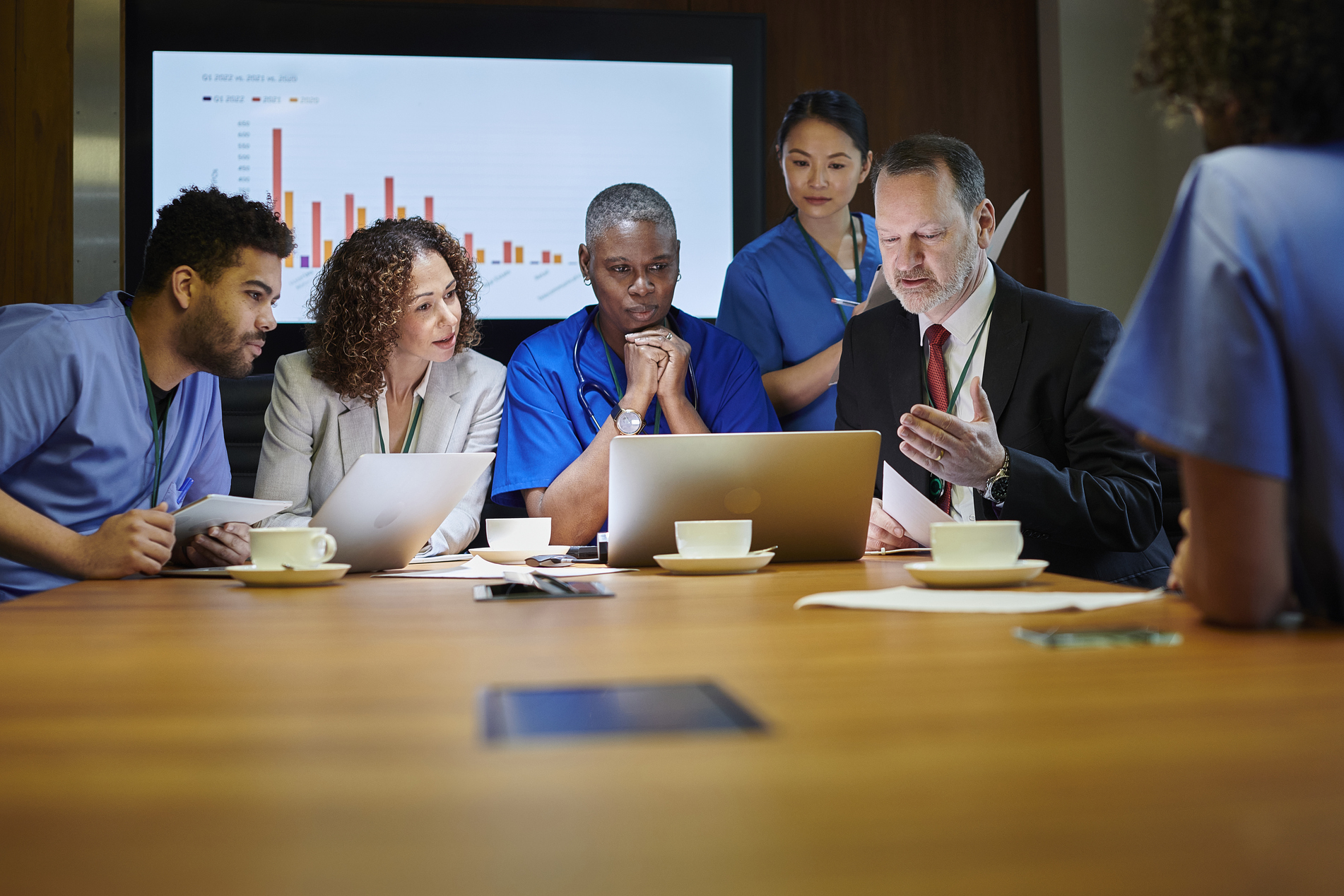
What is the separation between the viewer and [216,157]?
351cm

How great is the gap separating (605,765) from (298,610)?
0.70 meters

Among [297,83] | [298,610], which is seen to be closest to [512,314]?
[297,83]

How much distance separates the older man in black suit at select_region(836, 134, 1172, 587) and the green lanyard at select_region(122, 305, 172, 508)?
1404 mm

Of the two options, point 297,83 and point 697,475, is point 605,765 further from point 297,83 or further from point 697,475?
point 297,83

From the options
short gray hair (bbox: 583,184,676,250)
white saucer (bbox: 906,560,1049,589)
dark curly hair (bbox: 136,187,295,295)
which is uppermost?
short gray hair (bbox: 583,184,676,250)

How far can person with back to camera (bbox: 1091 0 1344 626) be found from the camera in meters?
0.74

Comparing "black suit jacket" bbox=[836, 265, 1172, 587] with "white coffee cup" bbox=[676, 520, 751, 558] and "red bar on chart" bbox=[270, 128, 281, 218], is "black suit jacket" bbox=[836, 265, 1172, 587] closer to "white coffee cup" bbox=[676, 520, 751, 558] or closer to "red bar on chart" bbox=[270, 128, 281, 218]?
"white coffee cup" bbox=[676, 520, 751, 558]

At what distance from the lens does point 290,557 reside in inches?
53.9

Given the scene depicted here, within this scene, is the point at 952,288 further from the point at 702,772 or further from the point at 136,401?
the point at 702,772

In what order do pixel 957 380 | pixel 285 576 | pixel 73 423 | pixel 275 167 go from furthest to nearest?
pixel 275 167
pixel 957 380
pixel 73 423
pixel 285 576

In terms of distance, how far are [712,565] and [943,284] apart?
3.63ft

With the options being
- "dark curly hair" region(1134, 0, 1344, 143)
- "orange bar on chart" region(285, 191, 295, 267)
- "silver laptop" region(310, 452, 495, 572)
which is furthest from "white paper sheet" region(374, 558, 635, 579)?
"orange bar on chart" region(285, 191, 295, 267)

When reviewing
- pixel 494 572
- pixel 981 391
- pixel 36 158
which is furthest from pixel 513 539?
pixel 36 158

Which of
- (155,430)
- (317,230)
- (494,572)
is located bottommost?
(494,572)
